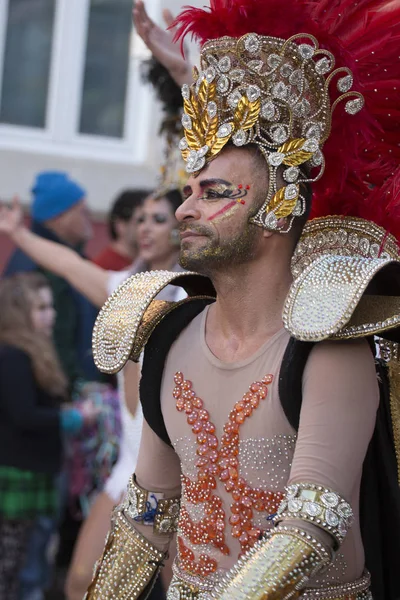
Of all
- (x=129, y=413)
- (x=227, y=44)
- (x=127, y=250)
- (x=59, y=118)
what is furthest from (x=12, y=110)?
(x=227, y=44)

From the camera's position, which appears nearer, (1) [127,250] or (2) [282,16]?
(2) [282,16]

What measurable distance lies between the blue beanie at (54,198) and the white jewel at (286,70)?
4.14 metres

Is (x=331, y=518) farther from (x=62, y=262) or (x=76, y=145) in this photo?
(x=76, y=145)

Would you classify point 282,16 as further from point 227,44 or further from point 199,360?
point 199,360

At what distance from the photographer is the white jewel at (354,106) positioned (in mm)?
2678

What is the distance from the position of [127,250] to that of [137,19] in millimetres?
2458

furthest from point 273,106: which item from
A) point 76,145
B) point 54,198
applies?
point 76,145

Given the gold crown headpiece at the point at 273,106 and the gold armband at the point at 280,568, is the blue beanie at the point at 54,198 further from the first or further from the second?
the gold armband at the point at 280,568

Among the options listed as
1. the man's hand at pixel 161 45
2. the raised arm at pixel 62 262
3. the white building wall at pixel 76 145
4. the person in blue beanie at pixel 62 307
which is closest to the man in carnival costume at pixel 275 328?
the man's hand at pixel 161 45

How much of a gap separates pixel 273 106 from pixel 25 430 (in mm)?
3106

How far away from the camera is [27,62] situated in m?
9.44

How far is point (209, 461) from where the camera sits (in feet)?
8.44

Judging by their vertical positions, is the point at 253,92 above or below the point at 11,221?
above

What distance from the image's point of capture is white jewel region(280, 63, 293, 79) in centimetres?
259
